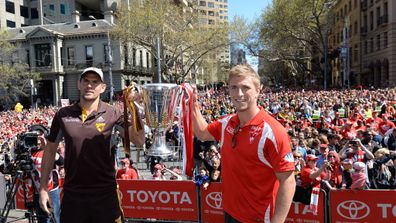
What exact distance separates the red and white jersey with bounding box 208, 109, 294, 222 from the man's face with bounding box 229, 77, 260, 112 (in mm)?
129

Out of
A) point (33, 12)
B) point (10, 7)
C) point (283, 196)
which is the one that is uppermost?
point (33, 12)

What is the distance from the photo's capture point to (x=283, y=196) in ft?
8.38

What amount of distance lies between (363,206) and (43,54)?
55.0m

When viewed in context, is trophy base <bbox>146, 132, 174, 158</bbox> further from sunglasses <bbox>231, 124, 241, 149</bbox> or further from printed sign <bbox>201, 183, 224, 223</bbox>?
printed sign <bbox>201, 183, 224, 223</bbox>

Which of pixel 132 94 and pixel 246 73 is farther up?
pixel 246 73

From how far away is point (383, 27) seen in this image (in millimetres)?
43781

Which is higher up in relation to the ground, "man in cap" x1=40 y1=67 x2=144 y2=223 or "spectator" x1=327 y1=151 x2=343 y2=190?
"man in cap" x1=40 y1=67 x2=144 y2=223

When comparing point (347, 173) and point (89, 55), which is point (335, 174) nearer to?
point (347, 173)

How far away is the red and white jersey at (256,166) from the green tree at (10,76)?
44239mm

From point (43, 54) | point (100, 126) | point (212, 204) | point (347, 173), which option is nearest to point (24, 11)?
point (43, 54)

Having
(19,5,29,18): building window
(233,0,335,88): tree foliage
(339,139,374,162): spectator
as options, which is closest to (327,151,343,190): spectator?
(339,139,374,162): spectator

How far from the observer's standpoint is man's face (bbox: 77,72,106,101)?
10.6ft

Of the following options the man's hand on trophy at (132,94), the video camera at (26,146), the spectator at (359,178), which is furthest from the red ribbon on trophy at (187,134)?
the spectator at (359,178)

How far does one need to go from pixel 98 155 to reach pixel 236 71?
130 cm
